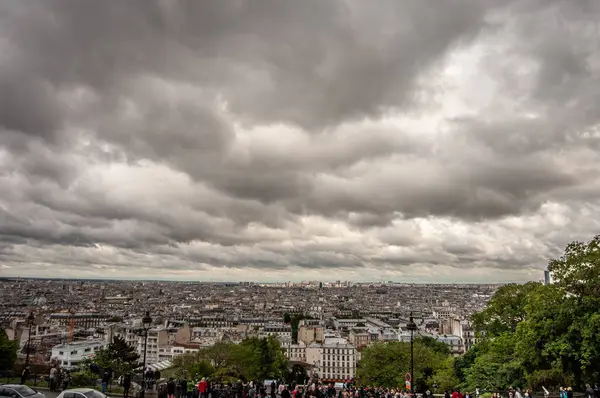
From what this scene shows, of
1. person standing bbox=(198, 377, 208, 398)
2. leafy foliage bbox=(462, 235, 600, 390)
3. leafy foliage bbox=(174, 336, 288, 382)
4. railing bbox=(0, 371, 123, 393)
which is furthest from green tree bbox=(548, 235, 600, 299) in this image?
leafy foliage bbox=(174, 336, 288, 382)

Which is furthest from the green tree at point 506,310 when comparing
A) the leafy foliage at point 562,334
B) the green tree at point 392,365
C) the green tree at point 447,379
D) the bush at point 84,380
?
the bush at point 84,380

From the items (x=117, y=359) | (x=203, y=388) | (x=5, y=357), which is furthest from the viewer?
(x=5, y=357)

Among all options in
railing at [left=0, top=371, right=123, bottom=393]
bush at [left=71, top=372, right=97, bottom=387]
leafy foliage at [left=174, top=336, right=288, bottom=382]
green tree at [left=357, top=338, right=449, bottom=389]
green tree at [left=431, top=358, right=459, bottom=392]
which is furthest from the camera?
leafy foliage at [left=174, top=336, right=288, bottom=382]

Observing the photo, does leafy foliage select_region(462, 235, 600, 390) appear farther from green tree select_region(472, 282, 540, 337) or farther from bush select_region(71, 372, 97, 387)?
bush select_region(71, 372, 97, 387)

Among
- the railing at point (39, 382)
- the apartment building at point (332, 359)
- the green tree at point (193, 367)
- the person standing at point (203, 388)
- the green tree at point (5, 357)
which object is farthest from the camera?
the apartment building at point (332, 359)

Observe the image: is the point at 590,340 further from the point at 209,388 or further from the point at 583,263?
the point at 209,388

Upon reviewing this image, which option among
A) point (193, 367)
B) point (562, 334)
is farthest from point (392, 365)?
point (562, 334)

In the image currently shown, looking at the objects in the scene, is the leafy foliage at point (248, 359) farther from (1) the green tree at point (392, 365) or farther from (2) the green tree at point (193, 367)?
(1) the green tree at point (392, 365)

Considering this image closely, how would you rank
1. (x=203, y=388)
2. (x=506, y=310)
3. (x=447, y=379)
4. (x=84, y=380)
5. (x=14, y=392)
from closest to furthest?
(x=14, y=392)
(x=203, y=388)
(x=84, y=380)
(x=506, y=310)
(x=447, y=379)

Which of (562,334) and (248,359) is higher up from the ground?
(562,334)

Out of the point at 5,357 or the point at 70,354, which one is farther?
the point at 70,354

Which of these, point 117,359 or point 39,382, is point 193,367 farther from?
point 39,382

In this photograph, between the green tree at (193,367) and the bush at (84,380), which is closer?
the bush at (84,380)

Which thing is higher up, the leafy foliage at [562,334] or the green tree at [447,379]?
the leafy foliage at [562,334]
